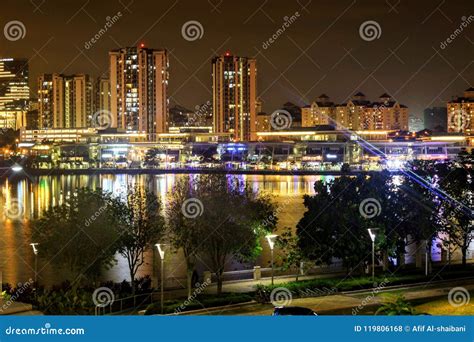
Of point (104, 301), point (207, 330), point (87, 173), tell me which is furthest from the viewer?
point (87, 173)

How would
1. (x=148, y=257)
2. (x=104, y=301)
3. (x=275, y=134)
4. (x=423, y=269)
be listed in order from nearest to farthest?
(x=104, y=301) → (x=423, y=269) → (x=148, y=257) → (x=275, y=134)

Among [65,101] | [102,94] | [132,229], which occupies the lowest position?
[132,229]

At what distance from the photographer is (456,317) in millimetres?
2523

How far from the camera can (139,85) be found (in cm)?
3822

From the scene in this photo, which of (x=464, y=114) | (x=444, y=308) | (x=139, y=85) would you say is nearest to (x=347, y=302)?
(x=444, y=308)

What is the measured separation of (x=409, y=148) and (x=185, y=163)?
34.7 feet

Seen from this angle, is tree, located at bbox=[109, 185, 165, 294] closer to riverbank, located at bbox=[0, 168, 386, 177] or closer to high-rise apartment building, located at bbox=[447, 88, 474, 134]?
riverbank, located at bbox=[0, 168, 386, 177]

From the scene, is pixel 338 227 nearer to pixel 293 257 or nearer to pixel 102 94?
pixel 293 257

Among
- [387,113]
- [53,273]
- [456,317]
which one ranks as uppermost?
[387,113]

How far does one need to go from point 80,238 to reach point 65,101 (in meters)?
41.6

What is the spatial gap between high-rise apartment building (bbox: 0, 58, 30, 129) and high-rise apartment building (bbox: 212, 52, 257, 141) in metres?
14.2

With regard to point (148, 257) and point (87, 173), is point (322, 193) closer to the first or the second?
→ point (148, 257)

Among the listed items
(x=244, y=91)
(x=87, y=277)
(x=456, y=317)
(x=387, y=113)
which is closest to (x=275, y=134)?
(x=244, y=91)

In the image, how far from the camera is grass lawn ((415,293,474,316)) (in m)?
3.26
